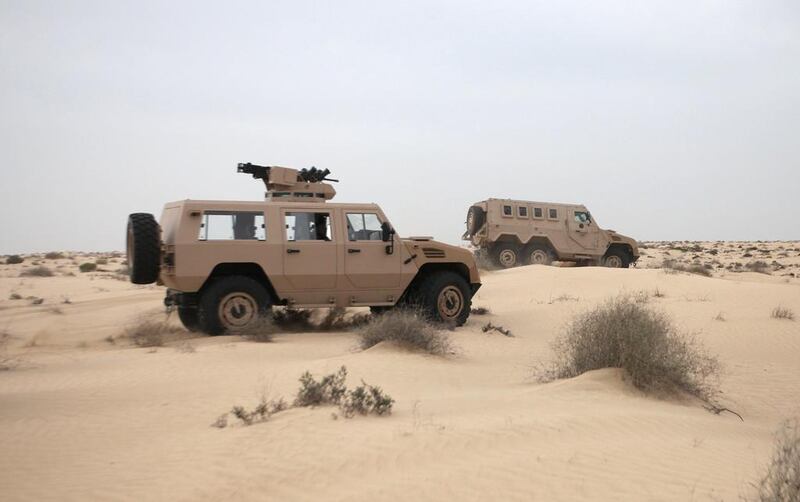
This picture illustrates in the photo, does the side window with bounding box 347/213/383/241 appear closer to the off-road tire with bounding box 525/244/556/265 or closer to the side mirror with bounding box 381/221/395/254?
the side mirror with bounding box 381/221/395/254

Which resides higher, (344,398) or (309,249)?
(309,249)

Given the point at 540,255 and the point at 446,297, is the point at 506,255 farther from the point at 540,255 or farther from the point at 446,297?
the point at 446,297

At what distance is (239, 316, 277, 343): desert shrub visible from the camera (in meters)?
10.9

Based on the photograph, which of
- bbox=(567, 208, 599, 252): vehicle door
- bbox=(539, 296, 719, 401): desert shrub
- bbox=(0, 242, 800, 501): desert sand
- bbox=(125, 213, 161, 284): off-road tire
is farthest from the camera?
bbox=(567, 208, 599, 252): vehicle door

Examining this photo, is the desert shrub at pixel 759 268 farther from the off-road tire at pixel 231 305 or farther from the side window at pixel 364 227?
the off-road tire at pixel 231 305

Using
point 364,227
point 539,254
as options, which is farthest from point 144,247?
point 539,254

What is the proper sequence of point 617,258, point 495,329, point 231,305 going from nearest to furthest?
1. point 231,305
2. point 495,329
3. point 617,258

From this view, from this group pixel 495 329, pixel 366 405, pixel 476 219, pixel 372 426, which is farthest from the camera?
pixel 476 219

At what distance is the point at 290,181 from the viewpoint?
42.7 feet

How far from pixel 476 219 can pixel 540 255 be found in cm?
260

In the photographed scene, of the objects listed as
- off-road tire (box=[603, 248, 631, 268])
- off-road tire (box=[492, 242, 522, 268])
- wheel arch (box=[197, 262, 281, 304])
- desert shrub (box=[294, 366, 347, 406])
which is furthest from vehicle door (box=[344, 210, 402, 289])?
off-road tire (box=[603, 248, 631, 268])

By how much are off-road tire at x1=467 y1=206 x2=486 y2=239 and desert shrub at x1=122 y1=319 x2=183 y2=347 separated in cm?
1371

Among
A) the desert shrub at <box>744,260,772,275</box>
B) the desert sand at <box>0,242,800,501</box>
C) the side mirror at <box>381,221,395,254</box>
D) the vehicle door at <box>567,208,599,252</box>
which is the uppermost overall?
the vehicle door at <box>567,208,599,252</box>

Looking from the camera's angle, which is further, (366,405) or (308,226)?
(308,226)
